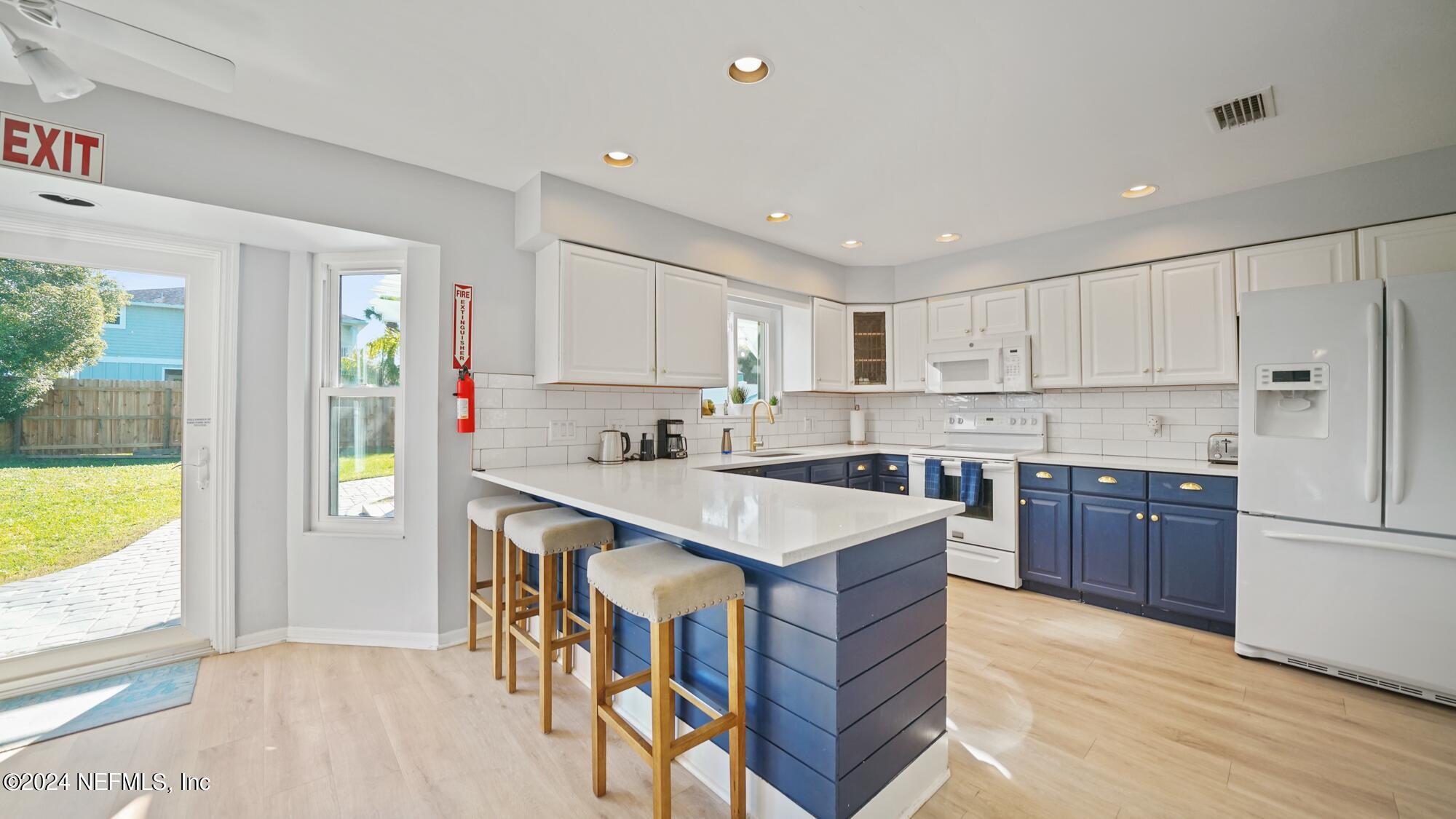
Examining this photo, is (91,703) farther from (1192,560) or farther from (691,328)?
(1192,560)

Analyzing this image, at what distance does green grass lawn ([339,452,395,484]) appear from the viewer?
116 inches

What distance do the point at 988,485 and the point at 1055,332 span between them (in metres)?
1.16

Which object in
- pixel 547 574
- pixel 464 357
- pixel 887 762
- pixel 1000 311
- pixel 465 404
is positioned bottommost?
pixel 887 762

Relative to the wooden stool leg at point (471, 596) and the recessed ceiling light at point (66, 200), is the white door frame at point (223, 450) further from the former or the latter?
the wooden stool leg at point (471, 596)

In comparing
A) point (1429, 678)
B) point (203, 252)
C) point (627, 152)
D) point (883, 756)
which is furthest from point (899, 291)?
point (203, 252)

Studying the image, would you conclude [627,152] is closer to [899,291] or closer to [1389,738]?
[899,291]

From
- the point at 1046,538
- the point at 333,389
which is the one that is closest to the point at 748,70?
the point at 333,389

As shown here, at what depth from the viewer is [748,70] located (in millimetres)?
2020

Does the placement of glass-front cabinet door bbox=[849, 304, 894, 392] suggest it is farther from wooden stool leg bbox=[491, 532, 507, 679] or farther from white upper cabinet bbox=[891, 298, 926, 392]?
wooden stool leg bbox=[491, 532, 507, 679]

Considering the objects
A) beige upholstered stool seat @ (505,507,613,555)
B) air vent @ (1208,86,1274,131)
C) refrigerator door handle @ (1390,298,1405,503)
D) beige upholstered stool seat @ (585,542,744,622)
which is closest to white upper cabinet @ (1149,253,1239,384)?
refrigerator door handle @ (1390,298,1405,503)

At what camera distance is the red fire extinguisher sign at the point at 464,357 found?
281 centimetres

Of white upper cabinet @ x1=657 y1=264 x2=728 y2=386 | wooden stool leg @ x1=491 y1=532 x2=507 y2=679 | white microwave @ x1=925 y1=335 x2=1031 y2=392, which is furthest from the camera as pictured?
white microwave @ x1=925 y1=335 x2=1031 y2=392

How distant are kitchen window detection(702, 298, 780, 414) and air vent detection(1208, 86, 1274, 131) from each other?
9.26 ft

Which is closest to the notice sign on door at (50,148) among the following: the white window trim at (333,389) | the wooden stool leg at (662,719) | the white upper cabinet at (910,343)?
the white window trim at (333,389)
